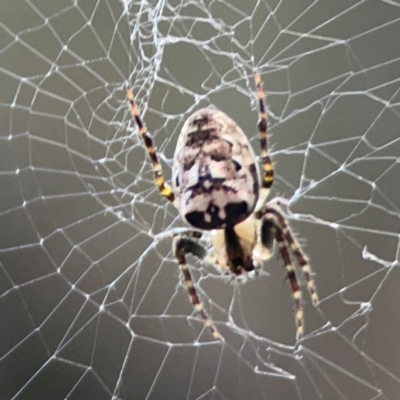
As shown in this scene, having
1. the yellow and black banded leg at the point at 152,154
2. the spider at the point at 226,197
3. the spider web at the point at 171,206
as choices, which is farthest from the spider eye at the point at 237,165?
the spider web at the point at 171,206

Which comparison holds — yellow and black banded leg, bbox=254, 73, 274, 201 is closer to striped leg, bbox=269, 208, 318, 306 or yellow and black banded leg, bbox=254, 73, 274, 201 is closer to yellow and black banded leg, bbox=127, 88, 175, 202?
striped leg, bbox=269, 208, 318, 306

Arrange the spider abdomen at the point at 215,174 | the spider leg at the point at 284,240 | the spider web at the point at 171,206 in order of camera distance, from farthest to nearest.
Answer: the spider web at the point at 171,206 < the spider leg at the point at 284,240 < the spider abdomen at the point at 215,174

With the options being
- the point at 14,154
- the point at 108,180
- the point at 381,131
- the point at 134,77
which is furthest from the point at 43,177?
the point at 381,131

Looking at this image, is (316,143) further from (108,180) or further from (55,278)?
(55,278)

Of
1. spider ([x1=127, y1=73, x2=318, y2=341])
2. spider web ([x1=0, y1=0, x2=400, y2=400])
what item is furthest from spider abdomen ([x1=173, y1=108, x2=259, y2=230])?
spider web ([x1=0, y1=0, x2=400, y2=400])

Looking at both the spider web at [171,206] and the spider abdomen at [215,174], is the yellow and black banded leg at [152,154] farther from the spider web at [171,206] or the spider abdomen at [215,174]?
the spider web at [171,206]

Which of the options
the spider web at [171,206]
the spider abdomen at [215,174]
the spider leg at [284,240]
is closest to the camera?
the spider abdomen at [215,174]

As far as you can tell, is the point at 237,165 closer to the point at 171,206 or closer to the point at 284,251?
the point at 284,251
